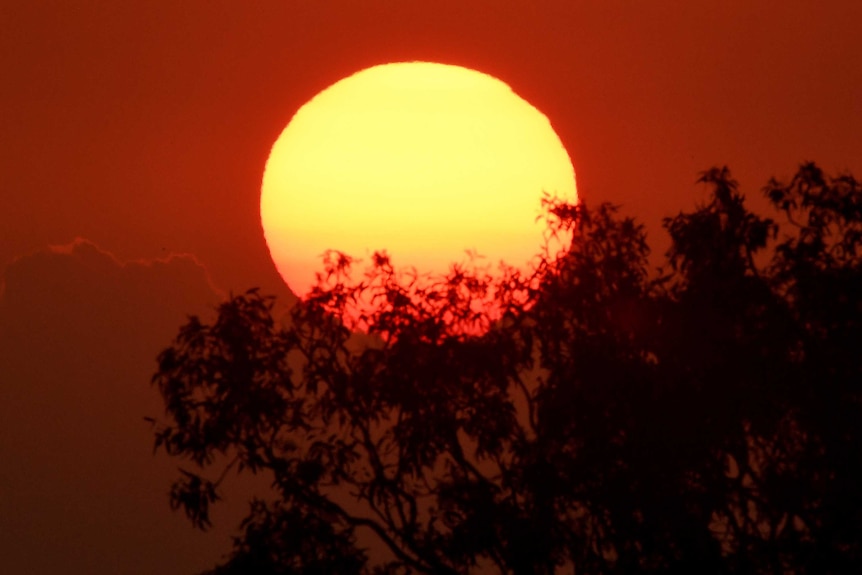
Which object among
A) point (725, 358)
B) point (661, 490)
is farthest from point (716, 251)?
point (661, 490)

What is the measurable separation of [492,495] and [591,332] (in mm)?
2522

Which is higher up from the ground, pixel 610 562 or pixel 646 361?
pixel 646 361

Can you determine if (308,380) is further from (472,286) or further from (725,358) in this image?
(725,358)

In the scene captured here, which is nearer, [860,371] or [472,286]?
[860,371]

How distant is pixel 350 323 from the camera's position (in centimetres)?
3144

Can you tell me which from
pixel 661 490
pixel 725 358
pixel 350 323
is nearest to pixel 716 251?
pixel 725 358

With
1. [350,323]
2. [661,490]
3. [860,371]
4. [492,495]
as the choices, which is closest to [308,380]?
[350,323]

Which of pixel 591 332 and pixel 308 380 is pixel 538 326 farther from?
pixel 308 380

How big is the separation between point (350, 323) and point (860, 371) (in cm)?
698

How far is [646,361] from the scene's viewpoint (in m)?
29.8

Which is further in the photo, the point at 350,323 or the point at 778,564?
the point at 350,323

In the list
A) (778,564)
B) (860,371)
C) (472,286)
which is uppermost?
(472,286)

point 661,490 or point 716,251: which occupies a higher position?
point 716,251

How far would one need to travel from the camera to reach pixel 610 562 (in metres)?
30.0
